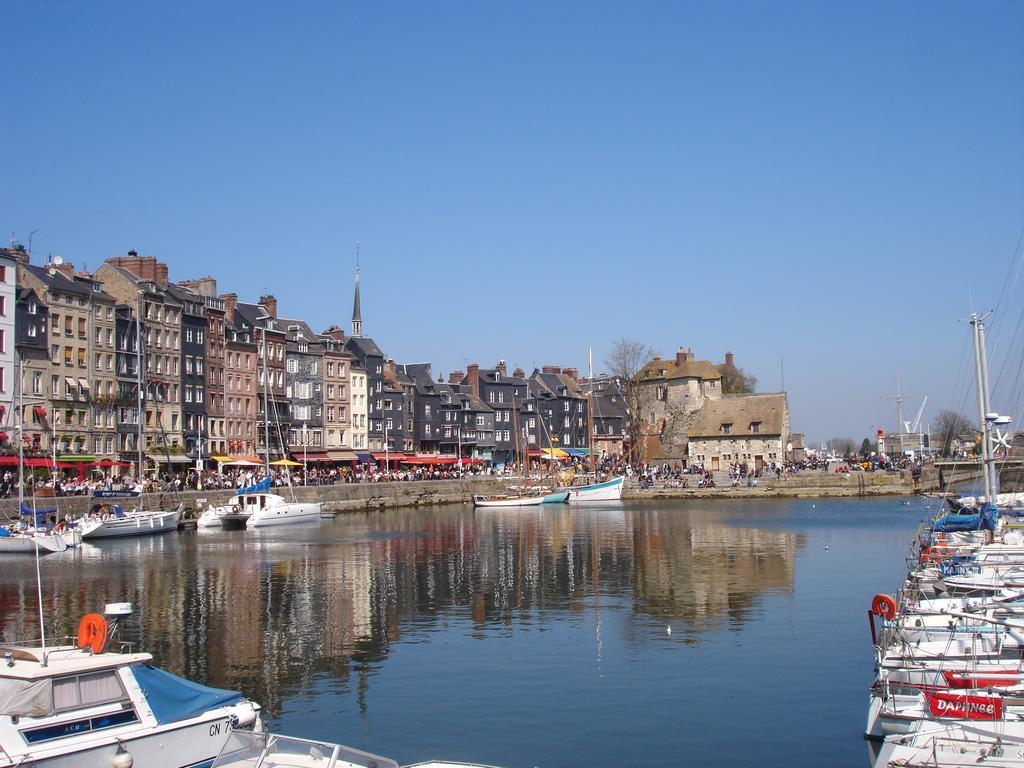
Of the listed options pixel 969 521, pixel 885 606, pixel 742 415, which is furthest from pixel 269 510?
pixel 885 606

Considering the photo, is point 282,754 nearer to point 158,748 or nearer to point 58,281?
point 158,748

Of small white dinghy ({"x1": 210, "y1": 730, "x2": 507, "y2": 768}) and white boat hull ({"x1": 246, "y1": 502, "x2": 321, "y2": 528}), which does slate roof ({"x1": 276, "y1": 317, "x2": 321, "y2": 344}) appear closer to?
white boat hull ({"x1": 246, "y1": 502, "x2": 321, "y2": 528})

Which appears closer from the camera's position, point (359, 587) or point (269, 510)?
point (359, 587)

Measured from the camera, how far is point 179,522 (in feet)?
222

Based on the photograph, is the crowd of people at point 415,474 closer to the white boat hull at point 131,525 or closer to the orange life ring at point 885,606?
the white boat hull at point 131,525

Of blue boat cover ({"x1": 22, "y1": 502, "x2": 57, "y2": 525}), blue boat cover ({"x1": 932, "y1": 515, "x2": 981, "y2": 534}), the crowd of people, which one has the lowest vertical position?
blue boat cover ({"x1": 932, "y1": 515, "x2": 981, "y2": 534})

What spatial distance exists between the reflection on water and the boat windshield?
7501 mm

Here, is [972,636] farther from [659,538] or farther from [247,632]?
[659,538]

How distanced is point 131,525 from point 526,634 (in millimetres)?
38818

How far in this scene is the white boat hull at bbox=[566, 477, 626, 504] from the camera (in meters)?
92.3

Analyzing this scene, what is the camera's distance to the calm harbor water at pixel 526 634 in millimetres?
19469

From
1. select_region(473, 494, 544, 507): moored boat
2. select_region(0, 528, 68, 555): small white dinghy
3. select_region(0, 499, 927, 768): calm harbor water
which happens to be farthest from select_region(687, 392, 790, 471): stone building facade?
select_region(0, 528, 68, 555): small white dinghy

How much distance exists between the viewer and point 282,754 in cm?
1320

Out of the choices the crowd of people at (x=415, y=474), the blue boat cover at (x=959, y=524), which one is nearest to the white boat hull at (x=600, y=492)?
the crowd of people at (x=415, y=474)
